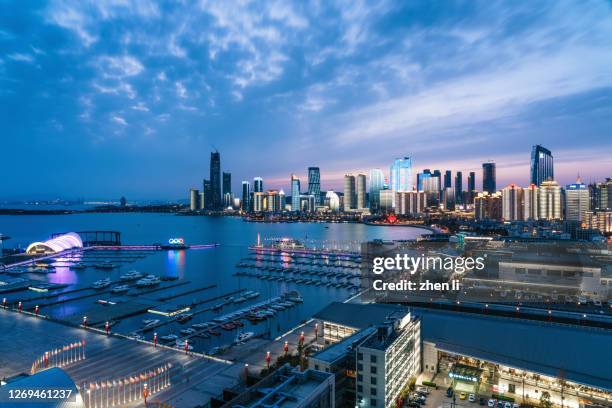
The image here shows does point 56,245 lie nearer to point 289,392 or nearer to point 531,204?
point 289,392

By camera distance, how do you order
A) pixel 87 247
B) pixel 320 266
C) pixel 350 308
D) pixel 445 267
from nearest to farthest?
pixel 350 308, pixel 445 267, pixel 320 266, pixel 87 247

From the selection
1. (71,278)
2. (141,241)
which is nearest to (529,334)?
(71,278)

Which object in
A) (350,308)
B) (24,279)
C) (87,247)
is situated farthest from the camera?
(87,247)

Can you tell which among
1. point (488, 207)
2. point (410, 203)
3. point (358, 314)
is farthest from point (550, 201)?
point (358, 314)

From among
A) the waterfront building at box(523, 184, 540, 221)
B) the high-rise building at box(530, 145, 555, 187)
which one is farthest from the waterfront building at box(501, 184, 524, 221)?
the high-rise building at box(530, 145, 555, 187)

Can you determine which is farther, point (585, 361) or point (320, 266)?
point (320, 266)

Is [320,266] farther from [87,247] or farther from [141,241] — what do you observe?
[141,241]

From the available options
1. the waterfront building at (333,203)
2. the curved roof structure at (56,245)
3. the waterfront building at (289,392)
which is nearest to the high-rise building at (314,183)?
the waterfront building at (333,203)
